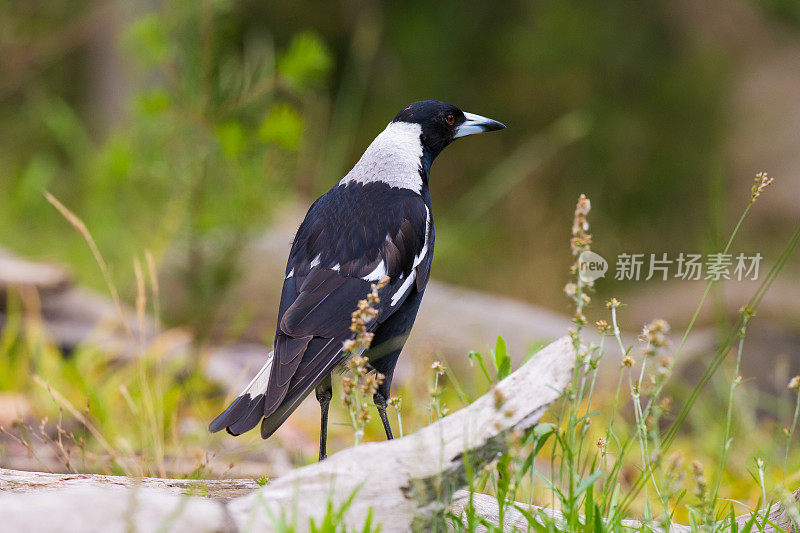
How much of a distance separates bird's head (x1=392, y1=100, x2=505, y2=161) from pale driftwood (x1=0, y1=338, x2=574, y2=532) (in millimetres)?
1320

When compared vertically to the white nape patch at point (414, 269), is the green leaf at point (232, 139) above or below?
above

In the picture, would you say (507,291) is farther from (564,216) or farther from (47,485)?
(47,485)

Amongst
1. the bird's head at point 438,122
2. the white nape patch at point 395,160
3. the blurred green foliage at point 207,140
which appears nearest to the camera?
the white nape patch at point 395,160

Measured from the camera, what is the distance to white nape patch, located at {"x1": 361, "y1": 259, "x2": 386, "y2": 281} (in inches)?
90.4

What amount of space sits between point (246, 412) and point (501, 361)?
579 millimetres

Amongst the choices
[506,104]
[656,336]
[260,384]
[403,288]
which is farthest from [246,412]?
[506,104]

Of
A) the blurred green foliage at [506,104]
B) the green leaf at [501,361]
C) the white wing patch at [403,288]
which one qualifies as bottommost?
the green leaf at [501,361]

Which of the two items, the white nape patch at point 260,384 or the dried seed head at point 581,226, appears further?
the white nape patch at point 260,384

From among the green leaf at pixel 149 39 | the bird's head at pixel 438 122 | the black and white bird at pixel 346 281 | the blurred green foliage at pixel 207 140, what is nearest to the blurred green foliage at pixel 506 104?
the blurred green foliage at pixel 207 140

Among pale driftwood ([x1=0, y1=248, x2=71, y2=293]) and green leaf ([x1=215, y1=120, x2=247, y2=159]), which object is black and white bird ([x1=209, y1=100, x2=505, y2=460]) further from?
pale driftwood ([x1=0, y1=248, x2=71, y2=293])

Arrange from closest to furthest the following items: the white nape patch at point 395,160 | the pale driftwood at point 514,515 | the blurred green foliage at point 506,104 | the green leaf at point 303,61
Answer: the pale driftwood at point 514,515
the white nape patch at point 395,160
the green leaf at point 303,61
the blurred green foliage at point 506,104

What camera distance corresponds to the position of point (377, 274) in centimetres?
230

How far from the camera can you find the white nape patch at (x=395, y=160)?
8.62ft

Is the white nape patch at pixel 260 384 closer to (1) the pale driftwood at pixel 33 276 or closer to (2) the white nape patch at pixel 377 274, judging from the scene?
(2) the white nape patch at pixel 377 274
